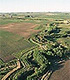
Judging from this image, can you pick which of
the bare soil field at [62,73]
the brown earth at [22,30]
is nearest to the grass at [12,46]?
the brown earth at [22,30]

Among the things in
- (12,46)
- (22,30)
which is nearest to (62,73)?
(12,46)

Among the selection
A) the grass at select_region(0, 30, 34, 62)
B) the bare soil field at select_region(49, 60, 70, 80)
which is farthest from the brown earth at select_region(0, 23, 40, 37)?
the bare soil field at select_region(49, 60, 70, 80)

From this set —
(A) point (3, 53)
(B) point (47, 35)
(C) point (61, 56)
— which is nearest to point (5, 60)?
(A) point (3, 53)

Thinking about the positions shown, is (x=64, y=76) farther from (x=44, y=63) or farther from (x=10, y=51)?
(x=10, y=51)

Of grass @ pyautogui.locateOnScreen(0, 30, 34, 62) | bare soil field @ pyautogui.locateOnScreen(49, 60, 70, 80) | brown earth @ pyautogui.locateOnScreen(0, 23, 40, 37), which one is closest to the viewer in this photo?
bare soil field @ pyautogui.locateOnScreen(49, 60, 70, 80)

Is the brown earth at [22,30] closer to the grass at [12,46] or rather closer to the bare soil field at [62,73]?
the grass at [12,46]

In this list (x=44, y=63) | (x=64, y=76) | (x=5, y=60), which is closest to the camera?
(x=64, y=76)

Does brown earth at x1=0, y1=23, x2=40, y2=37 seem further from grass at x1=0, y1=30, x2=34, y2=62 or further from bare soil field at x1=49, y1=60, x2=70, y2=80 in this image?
bare soil field at x1=49, y1=60, x2=70, y2=80

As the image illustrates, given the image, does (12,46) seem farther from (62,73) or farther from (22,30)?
(22,30)

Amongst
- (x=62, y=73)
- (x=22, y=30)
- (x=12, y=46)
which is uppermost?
(x=22, y=30)

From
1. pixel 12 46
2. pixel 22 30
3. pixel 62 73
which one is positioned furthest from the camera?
pixel 22 30

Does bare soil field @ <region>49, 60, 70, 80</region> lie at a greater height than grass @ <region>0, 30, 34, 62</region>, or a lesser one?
lesser
